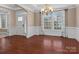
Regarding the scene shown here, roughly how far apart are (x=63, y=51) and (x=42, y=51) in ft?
0.99

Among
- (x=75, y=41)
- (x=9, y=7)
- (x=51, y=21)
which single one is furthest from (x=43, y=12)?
(x=75, y=41)

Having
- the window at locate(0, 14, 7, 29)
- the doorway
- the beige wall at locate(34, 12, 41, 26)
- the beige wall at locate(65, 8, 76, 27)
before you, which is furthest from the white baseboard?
the window at locate(0, 14, 7, 29)

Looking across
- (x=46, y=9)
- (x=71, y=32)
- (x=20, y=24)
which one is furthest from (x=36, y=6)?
(x=71, y=32)

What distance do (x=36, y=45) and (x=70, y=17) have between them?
2.00 ft

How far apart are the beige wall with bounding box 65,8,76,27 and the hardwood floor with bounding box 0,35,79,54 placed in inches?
10.7

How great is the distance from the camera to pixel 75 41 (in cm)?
147

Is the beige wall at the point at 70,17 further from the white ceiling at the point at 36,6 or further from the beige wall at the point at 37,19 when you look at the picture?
the beige wall at the point at 37,19

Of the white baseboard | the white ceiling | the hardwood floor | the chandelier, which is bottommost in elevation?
the hardwood floor

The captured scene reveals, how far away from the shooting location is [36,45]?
149 cm

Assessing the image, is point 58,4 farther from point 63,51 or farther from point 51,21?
point 63,51

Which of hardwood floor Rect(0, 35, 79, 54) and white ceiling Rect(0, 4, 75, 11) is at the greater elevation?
white ceiling Rect(0, 4, 75, 11)

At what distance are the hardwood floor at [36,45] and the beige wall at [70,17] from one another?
0.89 ft

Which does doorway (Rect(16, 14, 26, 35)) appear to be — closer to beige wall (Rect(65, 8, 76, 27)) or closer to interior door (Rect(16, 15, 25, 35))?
interior door (Rect(16, 15, 25, 35))

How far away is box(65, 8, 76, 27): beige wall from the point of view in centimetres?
139
